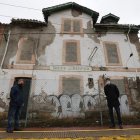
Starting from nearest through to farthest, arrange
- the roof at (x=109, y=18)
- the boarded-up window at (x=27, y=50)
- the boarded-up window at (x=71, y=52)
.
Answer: the boarded-up window at (x=27, y=50)
the boarded-up window at (x=71, y=52)
the roof at (x=109, y=18)

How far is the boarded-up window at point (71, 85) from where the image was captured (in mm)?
12781

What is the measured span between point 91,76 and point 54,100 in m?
3.00

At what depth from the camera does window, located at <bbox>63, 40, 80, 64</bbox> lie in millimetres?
14113

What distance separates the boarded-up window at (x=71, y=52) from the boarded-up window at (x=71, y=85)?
1.57m

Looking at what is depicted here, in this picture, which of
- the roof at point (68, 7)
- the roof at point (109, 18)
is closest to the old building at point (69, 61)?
the roof at point (68, 7)

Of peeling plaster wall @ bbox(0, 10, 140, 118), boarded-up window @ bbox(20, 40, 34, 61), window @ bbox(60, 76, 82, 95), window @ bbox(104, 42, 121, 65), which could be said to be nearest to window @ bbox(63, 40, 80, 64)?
peeling plaster wall @ bbox(0, 10, 140, 118)

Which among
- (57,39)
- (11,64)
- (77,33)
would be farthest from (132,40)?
(11,64)

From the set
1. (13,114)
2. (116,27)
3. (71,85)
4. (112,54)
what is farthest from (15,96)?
(116,27)

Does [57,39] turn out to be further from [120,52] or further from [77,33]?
[120,52]

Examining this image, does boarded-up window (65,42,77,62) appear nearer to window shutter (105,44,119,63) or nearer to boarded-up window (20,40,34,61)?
window shutter (105,44,119,63)

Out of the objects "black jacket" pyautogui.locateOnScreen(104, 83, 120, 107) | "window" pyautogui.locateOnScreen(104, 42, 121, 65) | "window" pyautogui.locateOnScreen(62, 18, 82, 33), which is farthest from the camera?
"window" pyautogui.locateOnScreen(62, 18, 82, 33)

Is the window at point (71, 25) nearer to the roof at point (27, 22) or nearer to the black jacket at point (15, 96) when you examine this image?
the roof at point (27, 22)

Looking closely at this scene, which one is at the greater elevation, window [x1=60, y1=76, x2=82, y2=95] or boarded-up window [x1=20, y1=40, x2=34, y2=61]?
boarded-up window [x1=20, y1=40, x2=34, y2=61]

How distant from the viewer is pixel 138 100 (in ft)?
43.0
